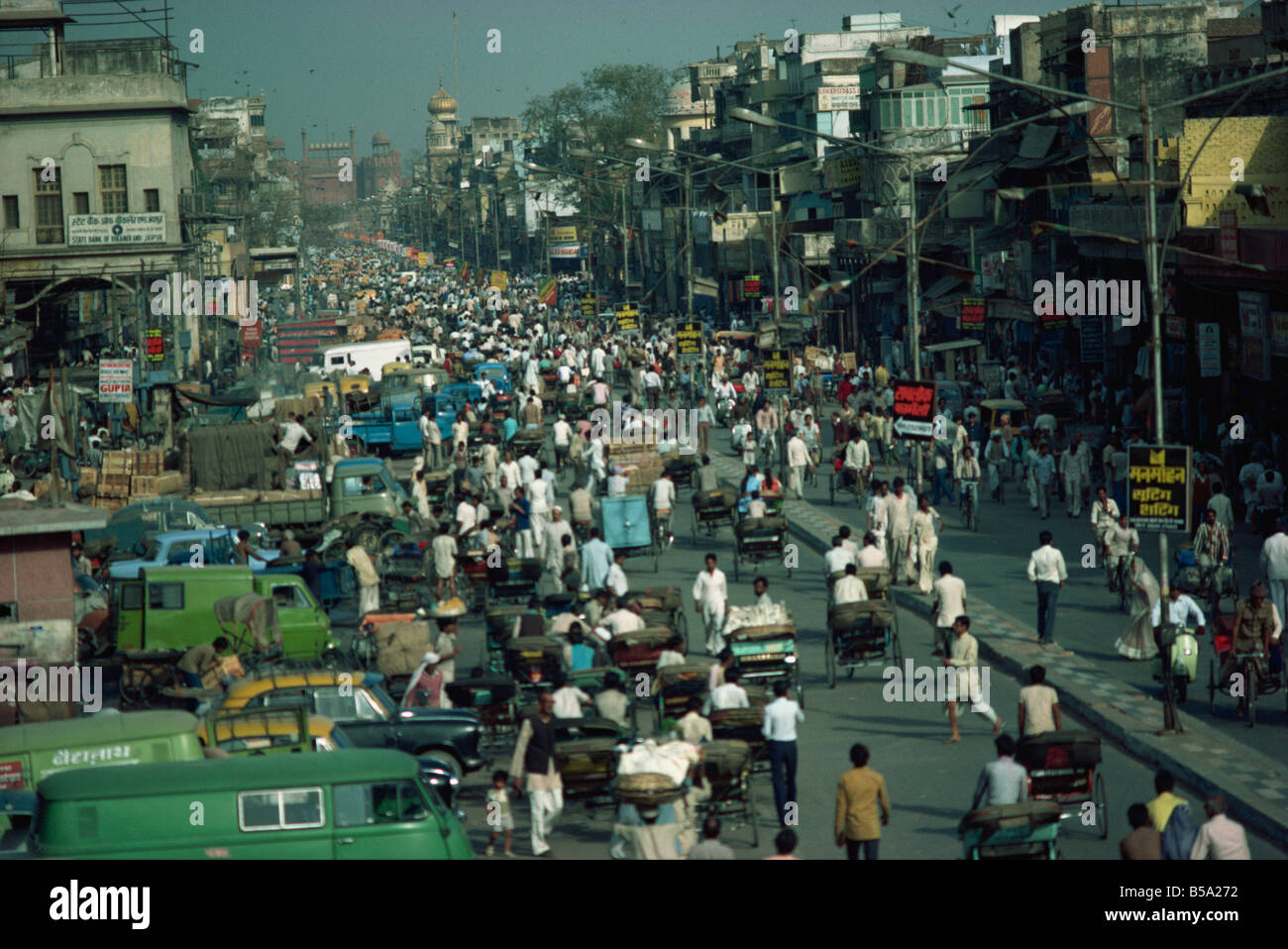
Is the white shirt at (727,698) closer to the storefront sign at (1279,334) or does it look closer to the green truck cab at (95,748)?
the green truck cab at (95,748)

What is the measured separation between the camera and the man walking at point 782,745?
13.8 m

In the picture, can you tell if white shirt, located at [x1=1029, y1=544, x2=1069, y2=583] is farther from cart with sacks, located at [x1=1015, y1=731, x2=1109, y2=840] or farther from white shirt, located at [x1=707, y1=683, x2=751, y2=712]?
cart with sacks, located at [x1=1015, y1=731, x2=1109, y2=840]

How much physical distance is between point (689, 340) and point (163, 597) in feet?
69.0

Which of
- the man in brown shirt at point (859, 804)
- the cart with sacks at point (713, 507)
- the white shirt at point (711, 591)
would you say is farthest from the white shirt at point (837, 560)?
the man in brown shirt at point (859, 804)

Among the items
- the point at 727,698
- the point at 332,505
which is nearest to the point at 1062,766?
the point at 727,698

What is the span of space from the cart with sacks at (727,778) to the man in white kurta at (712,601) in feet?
20.1

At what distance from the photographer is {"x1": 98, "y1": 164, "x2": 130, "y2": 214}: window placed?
181 ft

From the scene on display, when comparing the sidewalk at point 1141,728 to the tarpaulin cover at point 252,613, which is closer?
the sidewalk at point 1141,728

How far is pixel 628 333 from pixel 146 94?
1987 cm

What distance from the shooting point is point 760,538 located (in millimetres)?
24391

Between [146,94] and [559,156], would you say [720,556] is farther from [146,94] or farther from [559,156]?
[559,156]

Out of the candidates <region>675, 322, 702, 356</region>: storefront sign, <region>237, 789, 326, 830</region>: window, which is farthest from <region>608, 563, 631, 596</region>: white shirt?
<region>675, 322, 702, 356</region>: storefront sign

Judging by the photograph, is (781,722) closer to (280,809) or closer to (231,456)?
(280,809)
